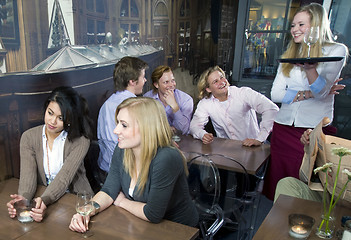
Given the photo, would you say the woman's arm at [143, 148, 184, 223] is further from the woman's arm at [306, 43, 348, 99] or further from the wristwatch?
the woman's arm at [306, 43, 348, 99]

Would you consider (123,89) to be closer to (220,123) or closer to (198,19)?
(220,123)

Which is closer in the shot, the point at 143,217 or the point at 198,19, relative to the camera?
the point at 143,217

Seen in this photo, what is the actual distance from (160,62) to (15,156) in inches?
80.5

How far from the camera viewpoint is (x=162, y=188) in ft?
5.15

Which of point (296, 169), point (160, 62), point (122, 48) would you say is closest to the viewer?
point (296, 169)

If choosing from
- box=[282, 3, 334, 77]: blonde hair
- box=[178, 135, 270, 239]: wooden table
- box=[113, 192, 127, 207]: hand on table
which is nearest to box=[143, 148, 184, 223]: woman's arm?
box=[113, 192, 127, 207]: hand on table

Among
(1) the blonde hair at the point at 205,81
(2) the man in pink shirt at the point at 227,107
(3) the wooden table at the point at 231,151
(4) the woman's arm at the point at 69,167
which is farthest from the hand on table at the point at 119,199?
(1) the blonde hair at the point at 205,81

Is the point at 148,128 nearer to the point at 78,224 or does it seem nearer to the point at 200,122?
the point at 78,224

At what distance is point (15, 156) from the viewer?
2246 mm

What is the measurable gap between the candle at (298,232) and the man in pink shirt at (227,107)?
169cm

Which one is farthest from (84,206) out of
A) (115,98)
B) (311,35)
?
(311,35)

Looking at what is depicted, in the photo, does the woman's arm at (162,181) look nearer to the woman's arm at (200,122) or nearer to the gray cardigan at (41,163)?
the gray cardigan at (41,163)

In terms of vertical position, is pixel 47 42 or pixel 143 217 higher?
pixel 47 42

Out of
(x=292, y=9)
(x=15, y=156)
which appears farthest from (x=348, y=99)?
(x=15, y=156)
